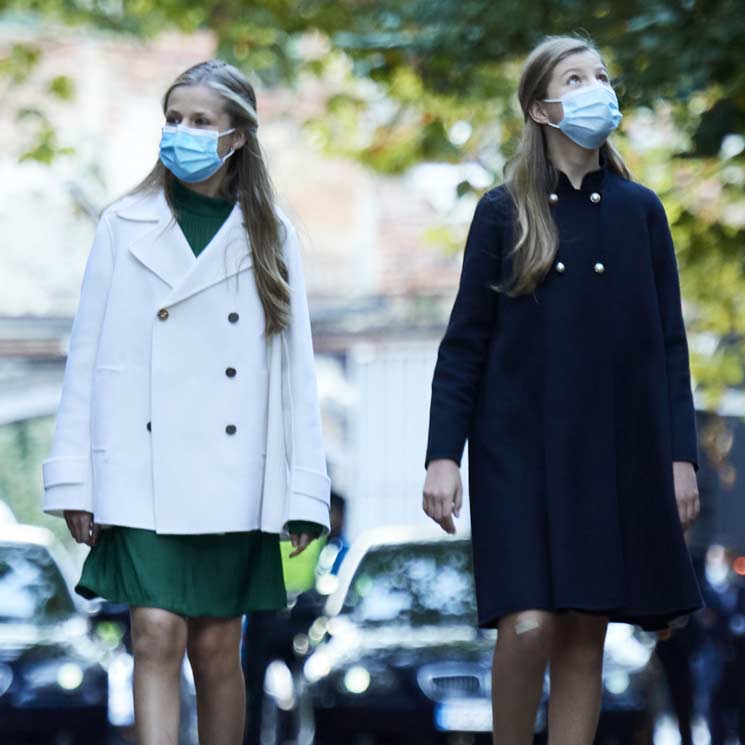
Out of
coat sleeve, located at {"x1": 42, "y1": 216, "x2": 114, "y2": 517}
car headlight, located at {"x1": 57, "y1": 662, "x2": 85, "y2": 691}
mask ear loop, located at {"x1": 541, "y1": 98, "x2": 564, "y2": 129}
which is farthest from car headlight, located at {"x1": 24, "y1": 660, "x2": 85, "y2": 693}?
mask ear loop, located at {"x1": 541, "y1": 98, "x2": 564, "y2": 129}

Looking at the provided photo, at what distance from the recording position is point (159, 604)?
5812 mm

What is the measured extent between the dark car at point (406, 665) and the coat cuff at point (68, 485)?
16.9ft

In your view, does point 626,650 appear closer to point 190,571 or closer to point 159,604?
point 190,571

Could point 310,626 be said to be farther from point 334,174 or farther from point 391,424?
point 334,174

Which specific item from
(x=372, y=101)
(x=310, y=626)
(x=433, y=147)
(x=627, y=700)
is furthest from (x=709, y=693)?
(x=372, y=101)

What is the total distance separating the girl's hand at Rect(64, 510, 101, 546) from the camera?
5.91m

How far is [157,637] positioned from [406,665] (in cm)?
614

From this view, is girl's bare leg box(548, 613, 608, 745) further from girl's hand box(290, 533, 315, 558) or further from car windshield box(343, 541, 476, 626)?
car windshield box(343, 541, 476, 626)

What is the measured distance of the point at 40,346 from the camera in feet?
90.3

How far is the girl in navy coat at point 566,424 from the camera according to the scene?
5.65 m

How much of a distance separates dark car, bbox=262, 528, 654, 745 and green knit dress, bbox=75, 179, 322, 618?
481 centimetres

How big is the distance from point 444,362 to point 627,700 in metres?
5.90

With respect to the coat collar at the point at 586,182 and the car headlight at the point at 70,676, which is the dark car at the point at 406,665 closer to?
the car headlight at the point at 70,676

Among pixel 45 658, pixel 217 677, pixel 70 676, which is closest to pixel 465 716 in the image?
pixel 70 676
